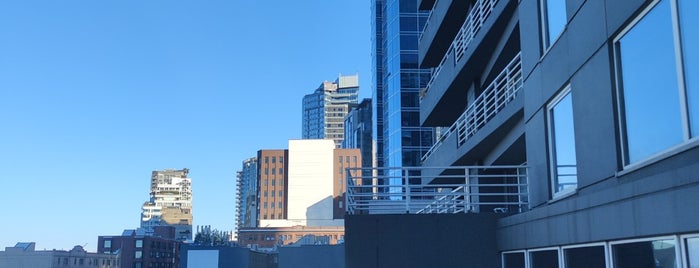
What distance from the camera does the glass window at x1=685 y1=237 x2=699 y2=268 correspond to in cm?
577

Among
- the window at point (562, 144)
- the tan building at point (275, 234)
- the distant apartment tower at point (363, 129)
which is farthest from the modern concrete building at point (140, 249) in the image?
the window at point (562, 144)

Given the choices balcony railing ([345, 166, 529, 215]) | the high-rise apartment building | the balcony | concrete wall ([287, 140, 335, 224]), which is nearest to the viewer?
balcony railing ([345, 166, 529, 215])

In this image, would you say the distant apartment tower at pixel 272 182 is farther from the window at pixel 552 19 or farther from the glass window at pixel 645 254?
the glass window at pixel 645 254

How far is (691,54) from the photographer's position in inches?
246

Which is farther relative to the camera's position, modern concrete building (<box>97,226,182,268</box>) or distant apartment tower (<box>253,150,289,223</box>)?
distant apartment tower (<box>253,150,289,223</box>)

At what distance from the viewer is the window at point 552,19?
1067 cm

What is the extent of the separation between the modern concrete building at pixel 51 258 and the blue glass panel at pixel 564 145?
124m

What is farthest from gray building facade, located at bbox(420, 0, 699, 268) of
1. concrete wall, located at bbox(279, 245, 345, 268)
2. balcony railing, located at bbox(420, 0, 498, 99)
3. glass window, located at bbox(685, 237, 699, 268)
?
concrete wall, located at bbox(279, 245, 345, 268)

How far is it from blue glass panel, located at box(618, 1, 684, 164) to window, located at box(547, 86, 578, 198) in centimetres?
210

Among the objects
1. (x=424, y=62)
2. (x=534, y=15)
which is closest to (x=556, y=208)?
(x=534, y=15)

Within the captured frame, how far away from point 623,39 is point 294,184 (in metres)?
145

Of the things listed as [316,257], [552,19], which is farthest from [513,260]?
[316,257]

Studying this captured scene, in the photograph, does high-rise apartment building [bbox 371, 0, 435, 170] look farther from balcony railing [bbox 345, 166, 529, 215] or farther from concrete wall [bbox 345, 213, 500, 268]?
concrete wall [bbox 345, 213, 500, 268]

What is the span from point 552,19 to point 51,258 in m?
124
